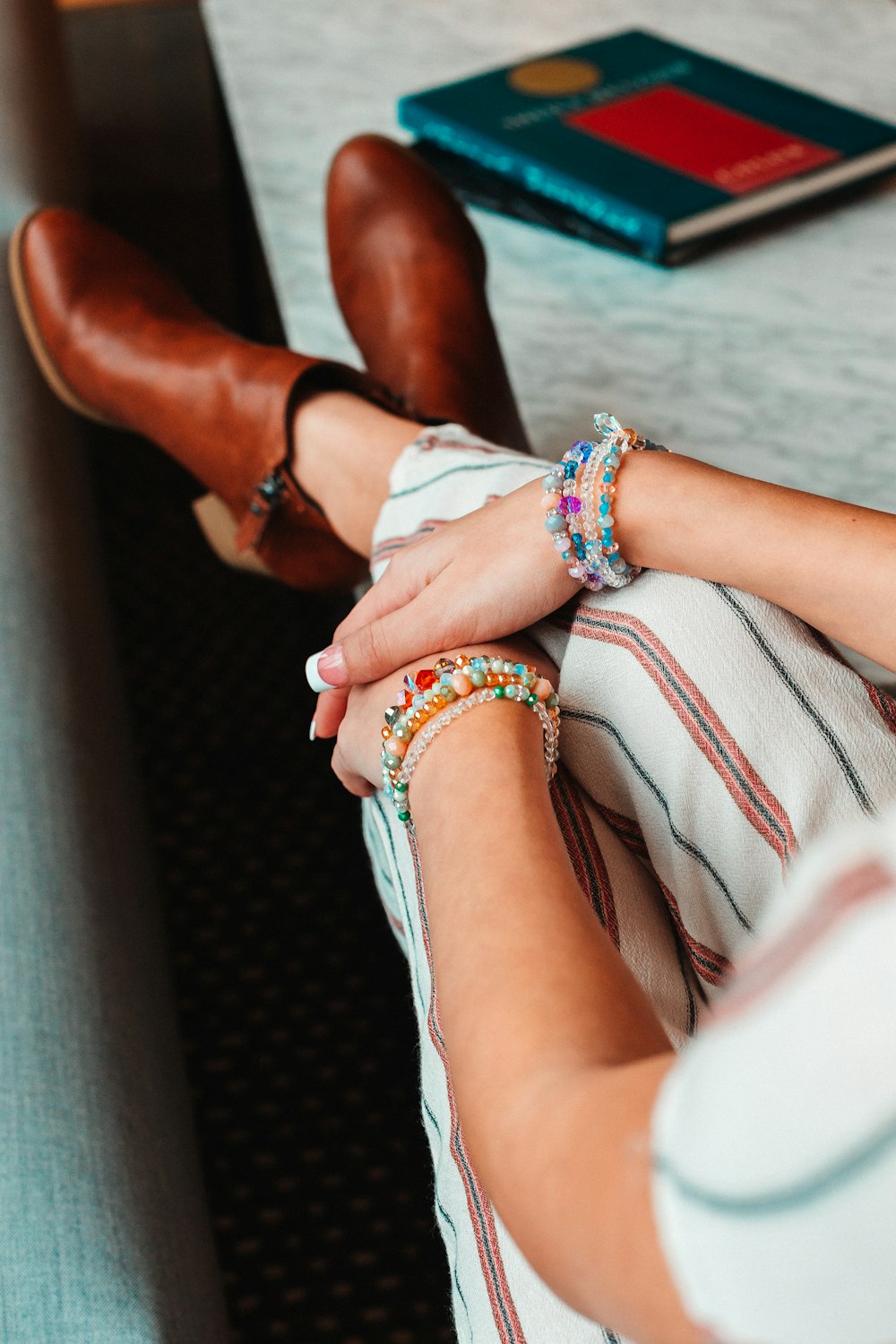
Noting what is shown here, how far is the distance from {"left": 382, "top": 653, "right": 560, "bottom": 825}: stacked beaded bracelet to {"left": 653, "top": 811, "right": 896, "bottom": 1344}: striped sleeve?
0.28 meters

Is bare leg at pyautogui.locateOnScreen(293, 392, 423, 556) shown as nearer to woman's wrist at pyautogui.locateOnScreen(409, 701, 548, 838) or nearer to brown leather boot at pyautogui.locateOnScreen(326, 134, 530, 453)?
brown leather boot at pyautogui.locateOnScreen(326, 134, 530, 453)

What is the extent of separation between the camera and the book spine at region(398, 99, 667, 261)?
3.23 ft

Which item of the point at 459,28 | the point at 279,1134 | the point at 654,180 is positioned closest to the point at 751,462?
the point at 654,180

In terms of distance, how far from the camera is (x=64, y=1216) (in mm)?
420

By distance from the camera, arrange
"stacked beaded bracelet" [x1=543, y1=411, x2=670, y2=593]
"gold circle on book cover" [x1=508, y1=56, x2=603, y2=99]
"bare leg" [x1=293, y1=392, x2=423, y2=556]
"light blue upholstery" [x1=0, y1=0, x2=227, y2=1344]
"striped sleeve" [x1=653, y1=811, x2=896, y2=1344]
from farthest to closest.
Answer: "gold circle on book cover" [x1=508, y1=56, x2=603, y2=99], "bare leg" [x1=293, y1=392, x2=423, y2=556], "stacked beaded bracelet" [x1=543, y1=411, x2=670, y2=593], "light blue upholstery" [x1=0, y1=0, x2=227, y2=1344], "striped sleeve" [x1=653, y1=811, x2=896, y2=1344]

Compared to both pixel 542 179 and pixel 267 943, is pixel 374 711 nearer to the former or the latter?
pixel 267 943

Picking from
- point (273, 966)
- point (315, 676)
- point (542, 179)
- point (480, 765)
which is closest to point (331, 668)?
point (315, 676)

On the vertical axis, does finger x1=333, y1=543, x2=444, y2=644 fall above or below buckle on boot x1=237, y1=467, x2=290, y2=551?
above

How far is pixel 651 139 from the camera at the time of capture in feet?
3.50

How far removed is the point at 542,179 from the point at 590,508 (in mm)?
630

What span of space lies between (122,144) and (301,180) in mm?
926

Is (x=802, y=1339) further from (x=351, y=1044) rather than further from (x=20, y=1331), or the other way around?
(x=351, y=1044)

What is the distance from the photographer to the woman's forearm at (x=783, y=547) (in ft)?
1.61

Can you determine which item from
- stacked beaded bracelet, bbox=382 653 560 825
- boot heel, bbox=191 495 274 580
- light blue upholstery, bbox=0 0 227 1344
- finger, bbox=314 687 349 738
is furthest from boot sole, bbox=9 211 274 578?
stacked beaded bracelet, bbox=382 653 560 825
